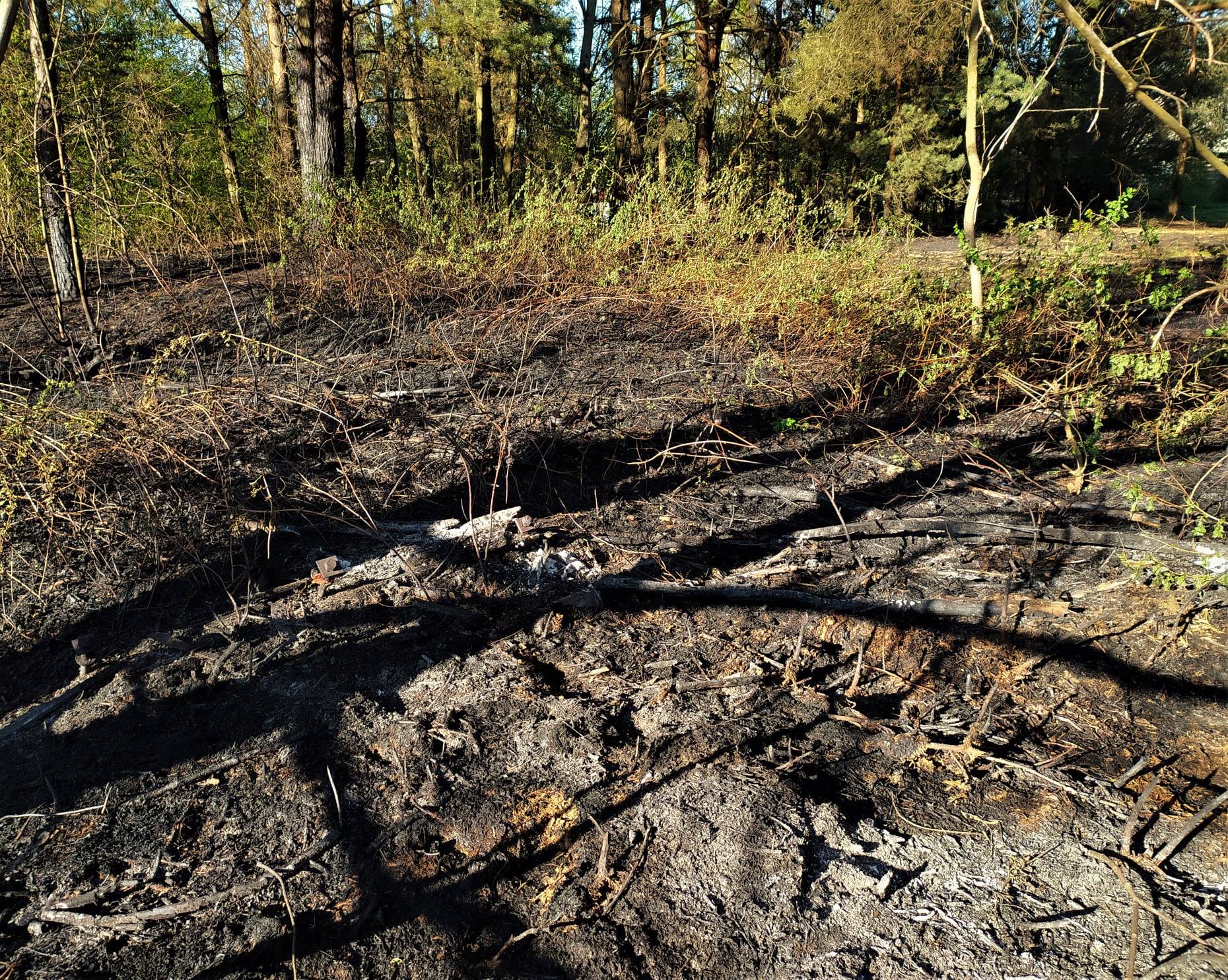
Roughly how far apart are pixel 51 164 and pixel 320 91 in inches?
166

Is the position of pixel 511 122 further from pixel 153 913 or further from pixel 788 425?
pixel 153 913

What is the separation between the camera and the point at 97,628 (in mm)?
3107

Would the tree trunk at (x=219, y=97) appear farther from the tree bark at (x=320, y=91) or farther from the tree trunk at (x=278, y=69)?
the tree bark at (x=320, y=91)

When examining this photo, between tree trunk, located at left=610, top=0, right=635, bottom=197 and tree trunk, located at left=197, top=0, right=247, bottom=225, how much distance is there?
5.35 meters

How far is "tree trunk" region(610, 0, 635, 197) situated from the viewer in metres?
12.0

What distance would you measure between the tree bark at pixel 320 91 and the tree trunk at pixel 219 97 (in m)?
1.80

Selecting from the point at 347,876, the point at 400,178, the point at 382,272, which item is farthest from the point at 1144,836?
the point at 400,178

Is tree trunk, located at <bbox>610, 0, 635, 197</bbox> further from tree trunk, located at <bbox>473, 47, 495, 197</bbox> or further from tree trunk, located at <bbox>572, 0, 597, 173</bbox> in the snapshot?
tree trunk, located at <bbox>473, 47, 495, 197</bbox>

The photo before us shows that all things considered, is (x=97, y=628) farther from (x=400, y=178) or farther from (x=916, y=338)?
(x=400, y=178)

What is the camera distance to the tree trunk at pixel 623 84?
39.4 ft

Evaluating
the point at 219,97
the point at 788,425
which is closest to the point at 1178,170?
the point at 788,425

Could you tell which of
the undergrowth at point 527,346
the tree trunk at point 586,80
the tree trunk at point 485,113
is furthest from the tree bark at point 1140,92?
the tree trunk at point 485,113

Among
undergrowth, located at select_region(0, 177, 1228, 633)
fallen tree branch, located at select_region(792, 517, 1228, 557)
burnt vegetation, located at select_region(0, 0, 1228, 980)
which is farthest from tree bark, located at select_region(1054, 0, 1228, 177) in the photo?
fallen tree branch, located at select_region(792, 517, 1228, 557)

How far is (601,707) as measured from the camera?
106 inches
